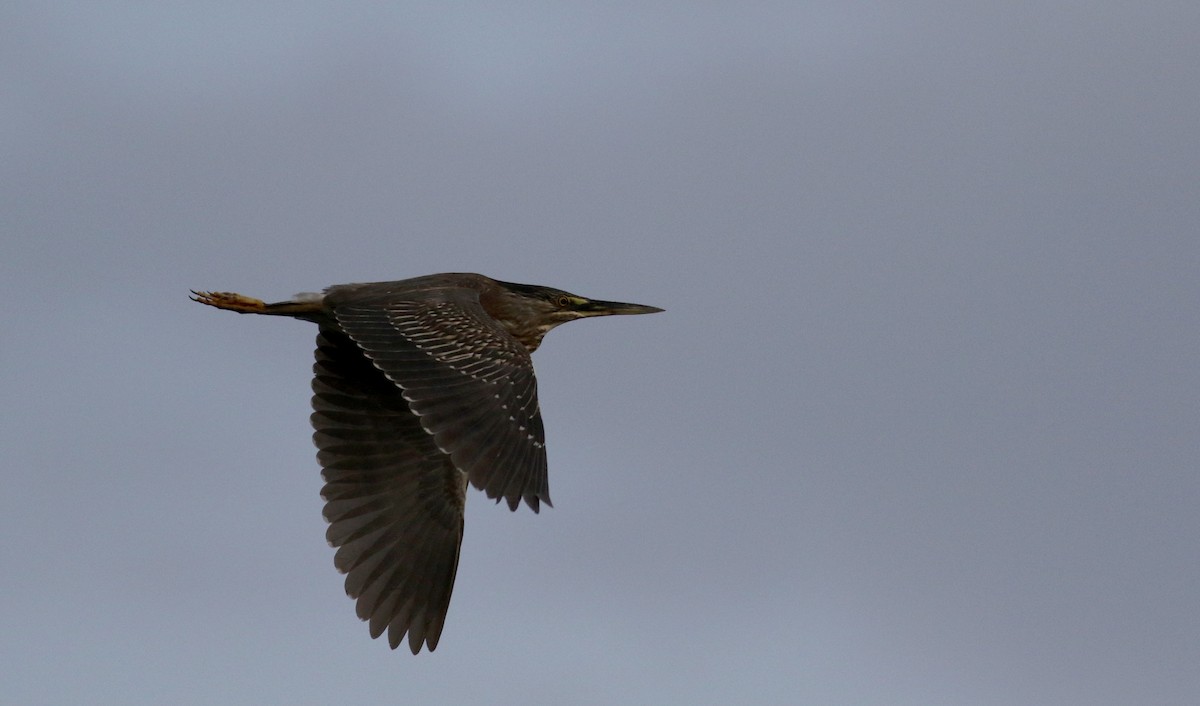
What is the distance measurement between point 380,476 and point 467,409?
9.57 feet

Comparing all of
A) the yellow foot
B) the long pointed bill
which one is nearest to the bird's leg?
the yellow foot

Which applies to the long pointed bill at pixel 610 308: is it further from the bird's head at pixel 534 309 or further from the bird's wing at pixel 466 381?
the bird's wing at pixel 466 381

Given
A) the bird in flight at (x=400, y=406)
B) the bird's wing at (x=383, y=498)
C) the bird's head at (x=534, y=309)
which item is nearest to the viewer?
the bird in flight at (x=400, y=406)

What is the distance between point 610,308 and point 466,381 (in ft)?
12.5

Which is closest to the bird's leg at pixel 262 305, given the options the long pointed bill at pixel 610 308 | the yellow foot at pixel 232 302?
the yellow foot at pixel 232 302

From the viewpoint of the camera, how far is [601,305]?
1828cm

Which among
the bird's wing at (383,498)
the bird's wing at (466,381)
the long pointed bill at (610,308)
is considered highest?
the long pointed bill at (610,308)

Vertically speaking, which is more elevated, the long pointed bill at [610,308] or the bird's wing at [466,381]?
the long pointed bill at [610,308]

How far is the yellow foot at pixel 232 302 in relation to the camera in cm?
1730

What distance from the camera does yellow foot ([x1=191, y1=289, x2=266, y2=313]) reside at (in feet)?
56.7

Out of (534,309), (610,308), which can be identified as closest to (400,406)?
(534,309)

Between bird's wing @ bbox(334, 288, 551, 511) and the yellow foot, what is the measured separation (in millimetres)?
1558

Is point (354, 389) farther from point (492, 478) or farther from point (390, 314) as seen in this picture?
point (492, 478)

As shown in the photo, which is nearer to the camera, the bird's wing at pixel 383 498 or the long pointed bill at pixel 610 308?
the bird's wing at pixel 383 498
